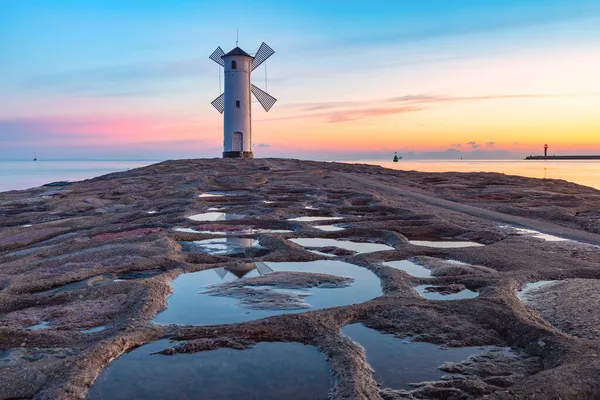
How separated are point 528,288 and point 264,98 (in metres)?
35.4

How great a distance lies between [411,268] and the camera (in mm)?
5453

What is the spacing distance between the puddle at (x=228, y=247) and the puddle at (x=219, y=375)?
2.97 meters

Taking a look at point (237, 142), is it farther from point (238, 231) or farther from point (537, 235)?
point (537, 235)

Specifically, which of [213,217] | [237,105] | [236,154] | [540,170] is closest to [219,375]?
[213,217]

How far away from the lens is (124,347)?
3.25 meters

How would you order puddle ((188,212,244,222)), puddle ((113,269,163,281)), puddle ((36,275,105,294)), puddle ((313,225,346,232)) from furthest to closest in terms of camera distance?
puddle ((188,212,244,222))
puddle ((313,225,346,232))
puddle ((113,269,163,281))
puddle ((36,275,105,294))

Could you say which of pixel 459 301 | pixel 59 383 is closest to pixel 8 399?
pixel 59 383

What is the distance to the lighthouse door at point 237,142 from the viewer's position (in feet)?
111

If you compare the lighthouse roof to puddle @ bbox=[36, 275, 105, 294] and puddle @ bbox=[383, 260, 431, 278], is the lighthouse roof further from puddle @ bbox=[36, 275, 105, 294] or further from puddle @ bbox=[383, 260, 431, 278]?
puddle @ bbox=[36, 275, 105, 294]

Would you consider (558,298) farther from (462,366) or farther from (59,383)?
(59,383)

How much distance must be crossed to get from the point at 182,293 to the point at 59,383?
1897 mm

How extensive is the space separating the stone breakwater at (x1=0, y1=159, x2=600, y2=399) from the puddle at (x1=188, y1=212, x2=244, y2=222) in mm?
121

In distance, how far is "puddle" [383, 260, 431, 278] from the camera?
517 cm

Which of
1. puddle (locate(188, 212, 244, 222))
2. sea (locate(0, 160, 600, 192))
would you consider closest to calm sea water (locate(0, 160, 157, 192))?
sea (locate(0, 160, 600, 192))
